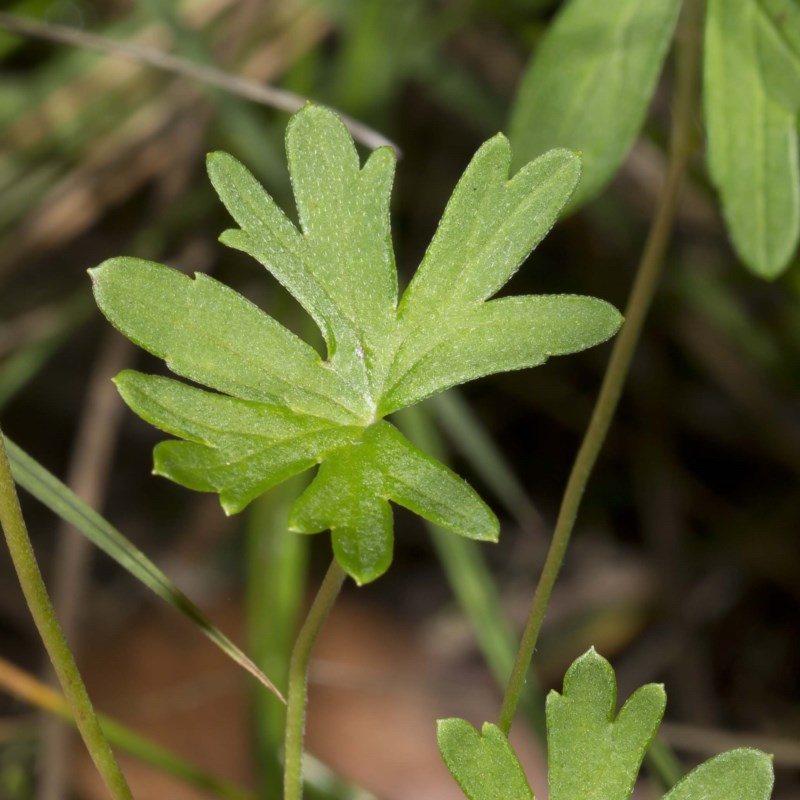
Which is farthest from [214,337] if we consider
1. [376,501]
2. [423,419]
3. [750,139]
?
[423,419]

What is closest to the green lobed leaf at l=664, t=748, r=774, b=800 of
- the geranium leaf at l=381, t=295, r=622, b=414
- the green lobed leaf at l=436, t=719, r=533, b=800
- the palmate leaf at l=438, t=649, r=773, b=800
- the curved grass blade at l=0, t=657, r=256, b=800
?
the palmate leaf at l=438, t=649, r=773, b=800

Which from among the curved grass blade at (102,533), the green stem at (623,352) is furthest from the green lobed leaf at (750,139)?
the curved grass blade at (102,533)

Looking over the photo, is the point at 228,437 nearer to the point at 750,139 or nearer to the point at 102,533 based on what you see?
the point at 102,533

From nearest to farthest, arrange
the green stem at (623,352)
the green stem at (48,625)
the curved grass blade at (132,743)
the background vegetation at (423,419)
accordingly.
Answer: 1. the green stem at (48,625)
2. the green stem at (623,352)
3. the curved grass blade at (132,743)
4. the background vegetation at (423,419)

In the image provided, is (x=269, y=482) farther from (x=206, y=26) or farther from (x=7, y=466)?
(x=206, y=26)

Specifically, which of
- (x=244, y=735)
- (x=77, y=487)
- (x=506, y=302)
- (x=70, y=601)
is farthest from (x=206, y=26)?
(x=506, y=302)

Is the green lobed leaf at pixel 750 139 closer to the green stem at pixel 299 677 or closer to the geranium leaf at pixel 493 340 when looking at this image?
the geranium leaf at pixel 493 340
